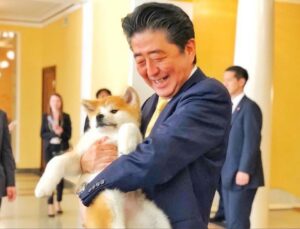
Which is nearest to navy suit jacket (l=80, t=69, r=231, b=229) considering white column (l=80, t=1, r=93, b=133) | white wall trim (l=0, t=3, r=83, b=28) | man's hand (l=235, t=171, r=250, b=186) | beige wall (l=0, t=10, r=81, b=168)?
man's hand (l=235, t=171, r=250, b=186)

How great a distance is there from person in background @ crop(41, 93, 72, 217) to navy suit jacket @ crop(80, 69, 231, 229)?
577cm

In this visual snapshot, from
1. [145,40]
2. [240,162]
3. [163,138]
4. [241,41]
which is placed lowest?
[240,162]

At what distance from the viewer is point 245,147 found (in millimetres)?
4441

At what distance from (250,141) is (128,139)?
2.97 metres

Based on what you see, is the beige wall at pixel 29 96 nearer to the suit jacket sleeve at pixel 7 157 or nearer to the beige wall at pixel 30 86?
the beige wall at pixel 30 86

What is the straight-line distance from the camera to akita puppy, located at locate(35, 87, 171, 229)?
4.93 ft

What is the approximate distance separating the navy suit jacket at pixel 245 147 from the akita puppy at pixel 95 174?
2665 millimetres

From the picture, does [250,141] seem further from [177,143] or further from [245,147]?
[177,143]

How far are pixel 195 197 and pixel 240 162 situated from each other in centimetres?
309

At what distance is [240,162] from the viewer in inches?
175

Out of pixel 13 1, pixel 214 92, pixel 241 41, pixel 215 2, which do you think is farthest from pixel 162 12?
pixel 13 1

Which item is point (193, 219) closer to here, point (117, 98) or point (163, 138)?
point (163, 138)

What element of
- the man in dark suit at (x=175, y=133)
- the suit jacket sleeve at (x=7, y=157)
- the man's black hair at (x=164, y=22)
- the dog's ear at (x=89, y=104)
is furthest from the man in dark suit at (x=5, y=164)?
the man's black hair at (x=164, y=22)

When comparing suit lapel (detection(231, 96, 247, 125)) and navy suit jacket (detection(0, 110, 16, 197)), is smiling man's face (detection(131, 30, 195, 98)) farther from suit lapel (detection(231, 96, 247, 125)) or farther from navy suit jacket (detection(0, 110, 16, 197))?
suit lapel (detection(231, 96, 247, 125))
